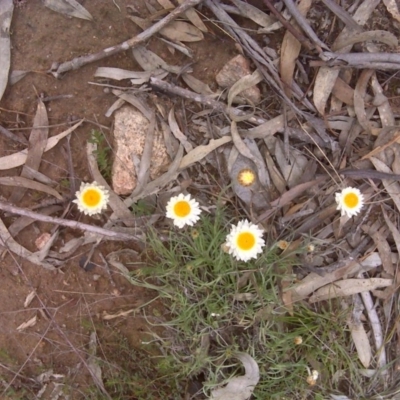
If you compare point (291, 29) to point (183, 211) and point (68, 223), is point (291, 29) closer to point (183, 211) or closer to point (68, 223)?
point (183, 211)

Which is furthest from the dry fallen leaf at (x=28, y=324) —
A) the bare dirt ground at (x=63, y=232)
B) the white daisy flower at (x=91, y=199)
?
the white daisy flower at (x=91, y=199)

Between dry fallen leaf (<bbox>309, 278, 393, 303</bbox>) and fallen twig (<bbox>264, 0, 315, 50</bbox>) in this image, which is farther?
dry fallen leaf (<bbox>309, 278, 393, 303</bbox>)

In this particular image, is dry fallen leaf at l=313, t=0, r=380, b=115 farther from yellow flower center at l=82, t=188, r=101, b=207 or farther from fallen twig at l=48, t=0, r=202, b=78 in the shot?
yellow flower center at l=82, t=188, r=101, b=207

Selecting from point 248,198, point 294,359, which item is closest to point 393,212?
point 248,198

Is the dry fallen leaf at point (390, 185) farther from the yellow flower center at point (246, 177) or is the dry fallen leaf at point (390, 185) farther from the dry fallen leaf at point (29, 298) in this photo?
the dry fallen leaf at point (29, 298)

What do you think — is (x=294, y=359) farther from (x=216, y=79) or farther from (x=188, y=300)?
(x=216, y=79)

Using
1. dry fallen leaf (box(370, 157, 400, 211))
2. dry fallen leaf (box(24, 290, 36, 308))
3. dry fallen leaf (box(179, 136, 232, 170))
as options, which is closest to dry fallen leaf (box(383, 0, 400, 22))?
dry fallen leaf (box(370, 157, 400, 211))

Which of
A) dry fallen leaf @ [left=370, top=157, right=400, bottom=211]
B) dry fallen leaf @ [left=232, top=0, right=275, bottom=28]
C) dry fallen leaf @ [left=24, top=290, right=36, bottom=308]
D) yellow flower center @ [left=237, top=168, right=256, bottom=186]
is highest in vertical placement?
dry fallen leaf @ [left=232, top=0, right=275, bottom=28]

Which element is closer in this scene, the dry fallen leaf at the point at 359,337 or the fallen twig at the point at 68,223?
the fallen twig at the point at 68,223
